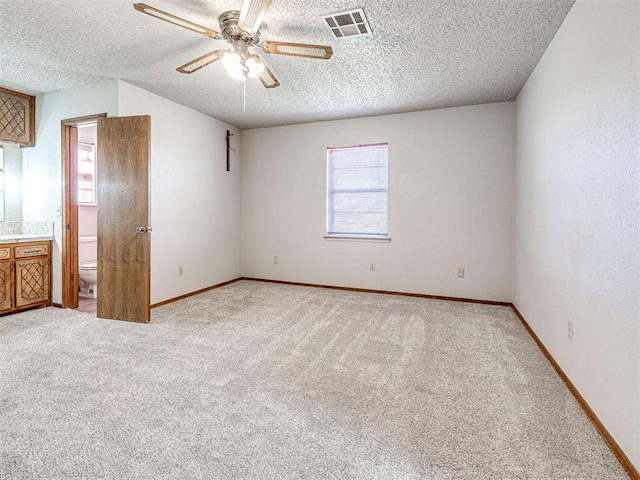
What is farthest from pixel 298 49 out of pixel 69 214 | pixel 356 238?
pixel 69 214

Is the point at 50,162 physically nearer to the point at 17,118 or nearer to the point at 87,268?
the point at 17,118

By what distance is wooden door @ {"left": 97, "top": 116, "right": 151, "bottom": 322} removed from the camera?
3.38 meters

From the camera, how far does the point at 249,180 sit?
18.5 ft

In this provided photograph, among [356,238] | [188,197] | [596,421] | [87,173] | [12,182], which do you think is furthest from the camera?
[87,173]

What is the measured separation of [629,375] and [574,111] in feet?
5.22

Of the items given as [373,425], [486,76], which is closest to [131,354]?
[373,425]

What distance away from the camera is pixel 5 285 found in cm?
353

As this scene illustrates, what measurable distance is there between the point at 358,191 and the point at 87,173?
14.0 feet

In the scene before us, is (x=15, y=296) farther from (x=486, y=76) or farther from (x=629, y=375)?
(x=486, y=76)

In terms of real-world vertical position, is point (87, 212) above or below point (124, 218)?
above

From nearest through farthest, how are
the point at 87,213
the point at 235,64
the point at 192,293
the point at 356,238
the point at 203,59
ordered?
the point at 235,64
the point at 203,59
the point at 192,293
the point at 356,238
the point at 87,213

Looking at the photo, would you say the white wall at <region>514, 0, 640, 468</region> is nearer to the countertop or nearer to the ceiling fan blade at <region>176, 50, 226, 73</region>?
the ceiling fan blade at <region>176, 50, 226, 73</region>

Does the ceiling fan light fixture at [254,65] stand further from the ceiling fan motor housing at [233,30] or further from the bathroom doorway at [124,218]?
the bathroom doorway at [124,218]

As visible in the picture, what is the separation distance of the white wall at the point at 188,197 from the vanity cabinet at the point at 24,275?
1.24m
